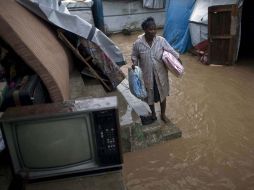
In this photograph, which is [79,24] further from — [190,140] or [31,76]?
[190,140]

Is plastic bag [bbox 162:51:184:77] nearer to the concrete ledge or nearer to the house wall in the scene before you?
the concrete ledge

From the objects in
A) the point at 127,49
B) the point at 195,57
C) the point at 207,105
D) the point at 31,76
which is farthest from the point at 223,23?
the point at 31,76

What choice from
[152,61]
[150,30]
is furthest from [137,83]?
[150,30]

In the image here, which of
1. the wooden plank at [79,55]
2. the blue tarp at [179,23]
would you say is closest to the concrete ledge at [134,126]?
the wooden plank at [79,55]

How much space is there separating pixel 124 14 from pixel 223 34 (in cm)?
782

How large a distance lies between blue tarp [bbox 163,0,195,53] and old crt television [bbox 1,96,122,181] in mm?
8268

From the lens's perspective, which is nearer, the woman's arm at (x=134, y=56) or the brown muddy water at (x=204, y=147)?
the brown muddy water at (x=204, y=147)

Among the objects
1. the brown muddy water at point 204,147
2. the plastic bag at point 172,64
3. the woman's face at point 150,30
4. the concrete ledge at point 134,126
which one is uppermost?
the woman's face at point 150,30

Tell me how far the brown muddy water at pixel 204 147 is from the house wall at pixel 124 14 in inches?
347

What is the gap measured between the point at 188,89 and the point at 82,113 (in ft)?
16.9

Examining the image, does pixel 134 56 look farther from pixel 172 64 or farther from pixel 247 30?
pixel 247 30

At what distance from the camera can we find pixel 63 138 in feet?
6.15

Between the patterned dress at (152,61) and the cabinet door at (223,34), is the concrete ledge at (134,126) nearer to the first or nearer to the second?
the patterned dress at (152,61)

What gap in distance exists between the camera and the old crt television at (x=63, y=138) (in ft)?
5.77
